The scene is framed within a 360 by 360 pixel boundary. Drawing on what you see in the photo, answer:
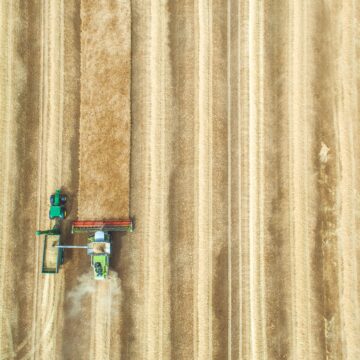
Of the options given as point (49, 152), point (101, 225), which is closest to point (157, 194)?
point (101, 225)

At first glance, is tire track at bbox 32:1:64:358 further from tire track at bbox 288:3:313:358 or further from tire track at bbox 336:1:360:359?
tire track at bbox 336:1:360:359

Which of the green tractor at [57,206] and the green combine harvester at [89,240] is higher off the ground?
the green tractor at [57,206]

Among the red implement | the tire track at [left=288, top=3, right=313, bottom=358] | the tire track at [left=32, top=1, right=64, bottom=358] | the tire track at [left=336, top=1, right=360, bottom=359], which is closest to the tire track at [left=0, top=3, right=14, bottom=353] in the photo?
the tire track at [left=32, top=1, right=64, bottom=358]

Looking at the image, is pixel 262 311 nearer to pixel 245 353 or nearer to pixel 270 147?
pixel 245 353

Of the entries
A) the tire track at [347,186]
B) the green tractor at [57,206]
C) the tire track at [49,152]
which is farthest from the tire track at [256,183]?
the tire track at [49,152]

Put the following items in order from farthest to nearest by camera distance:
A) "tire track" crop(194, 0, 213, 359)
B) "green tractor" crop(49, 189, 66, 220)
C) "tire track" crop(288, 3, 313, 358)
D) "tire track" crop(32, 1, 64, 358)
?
1. "tire track" crop(288, 3, 313, 358)
2. "tire track" crop(194, 0, 213, 359)
3. "tire track" crop(32, 1, 64, 358)
4. "green tractor" crop(49, 189, 66, 220)

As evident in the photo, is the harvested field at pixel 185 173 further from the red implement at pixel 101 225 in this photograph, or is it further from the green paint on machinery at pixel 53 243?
the green paint on machinery at pixel 53 243
